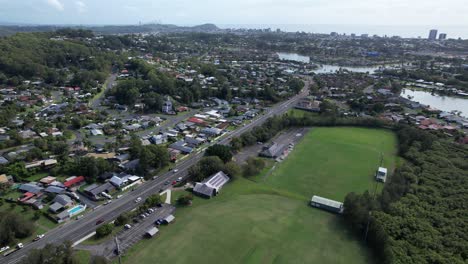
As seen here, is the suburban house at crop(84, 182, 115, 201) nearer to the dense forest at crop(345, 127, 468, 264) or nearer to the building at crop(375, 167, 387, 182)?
the dense forest at crop(345, 127, 468, 264)

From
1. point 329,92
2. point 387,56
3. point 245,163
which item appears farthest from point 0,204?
point 387,56

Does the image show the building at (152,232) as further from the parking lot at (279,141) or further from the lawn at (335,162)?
the parking lot at (279,141)

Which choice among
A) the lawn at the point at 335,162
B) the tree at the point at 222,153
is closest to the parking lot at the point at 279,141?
the lawn at the point at 335,162

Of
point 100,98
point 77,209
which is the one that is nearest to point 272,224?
point 77,209

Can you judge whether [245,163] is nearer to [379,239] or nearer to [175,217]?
[175,217]

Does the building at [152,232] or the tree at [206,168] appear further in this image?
the tree at [206,168]

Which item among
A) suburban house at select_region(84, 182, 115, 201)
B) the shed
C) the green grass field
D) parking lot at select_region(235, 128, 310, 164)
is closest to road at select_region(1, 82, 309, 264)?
suburban house at select_region(84, 182, 115, 201)

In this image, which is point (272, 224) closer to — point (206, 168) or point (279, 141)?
point (206, 168)
